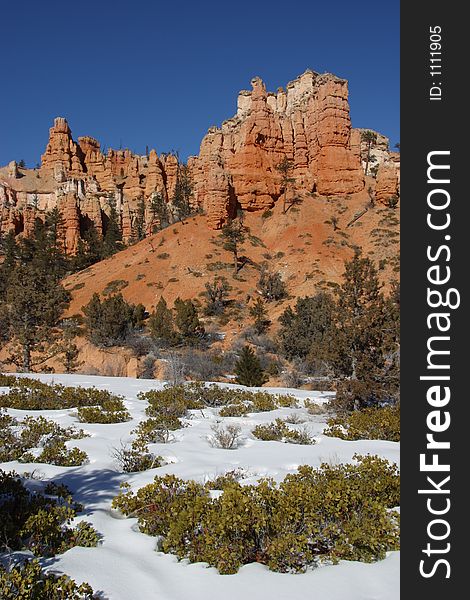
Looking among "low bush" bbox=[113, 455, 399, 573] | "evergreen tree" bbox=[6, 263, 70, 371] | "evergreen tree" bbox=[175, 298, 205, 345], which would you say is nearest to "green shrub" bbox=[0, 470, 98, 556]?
"low bush" bbox=[113, 455, 399, 573]

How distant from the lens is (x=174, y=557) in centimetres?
327

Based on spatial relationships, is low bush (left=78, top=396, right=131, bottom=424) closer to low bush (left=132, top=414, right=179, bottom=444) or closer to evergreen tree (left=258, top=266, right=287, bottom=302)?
low bush (left=132, top=414, right=179, bottom=444)

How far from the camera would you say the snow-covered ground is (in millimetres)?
2734

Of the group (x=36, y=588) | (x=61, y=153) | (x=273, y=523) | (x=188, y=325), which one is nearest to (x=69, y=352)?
(x=188, y=325)

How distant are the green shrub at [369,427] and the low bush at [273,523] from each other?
9.05 ft

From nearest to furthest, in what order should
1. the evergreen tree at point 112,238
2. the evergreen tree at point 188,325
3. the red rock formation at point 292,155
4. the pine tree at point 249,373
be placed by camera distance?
the pine tree at point 249,373 < the evergreen tree at point 188,325 < the red rock formation at point 292,155 < the evergreen tree at point 112,238

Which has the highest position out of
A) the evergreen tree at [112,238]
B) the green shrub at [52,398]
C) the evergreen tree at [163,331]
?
the evergreen tree at [112,238]

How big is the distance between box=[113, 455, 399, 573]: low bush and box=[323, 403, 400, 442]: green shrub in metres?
2.76

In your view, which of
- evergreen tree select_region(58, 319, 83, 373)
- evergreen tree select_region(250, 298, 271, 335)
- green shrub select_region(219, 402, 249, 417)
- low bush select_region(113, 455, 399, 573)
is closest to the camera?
low bush select_region(113, 455, 399, 573)

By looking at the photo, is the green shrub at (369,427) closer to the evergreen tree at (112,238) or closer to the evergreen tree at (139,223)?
the evergreen tree at (112,238)

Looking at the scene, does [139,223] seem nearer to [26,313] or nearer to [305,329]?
[305,329]

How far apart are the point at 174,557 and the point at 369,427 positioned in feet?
14.8

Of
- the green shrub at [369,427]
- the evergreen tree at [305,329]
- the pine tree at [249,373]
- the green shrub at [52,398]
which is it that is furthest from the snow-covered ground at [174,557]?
the evergreen tree at [305,329]

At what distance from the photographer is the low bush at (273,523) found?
122 inches
